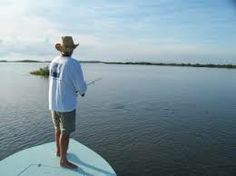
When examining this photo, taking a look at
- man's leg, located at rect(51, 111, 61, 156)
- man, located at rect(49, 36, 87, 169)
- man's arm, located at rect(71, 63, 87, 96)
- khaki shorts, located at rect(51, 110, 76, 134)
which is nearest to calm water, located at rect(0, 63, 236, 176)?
man's leg, located at rect(51, 111, 61, 156)

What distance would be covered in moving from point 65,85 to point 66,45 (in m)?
0.71

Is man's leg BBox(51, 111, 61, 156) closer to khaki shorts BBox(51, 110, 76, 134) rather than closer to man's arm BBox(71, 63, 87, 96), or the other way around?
khaki shorts BBox(51, 110, 76, 134)

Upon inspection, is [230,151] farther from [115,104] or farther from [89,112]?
[115,104]

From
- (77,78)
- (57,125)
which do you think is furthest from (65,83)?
(57,125)

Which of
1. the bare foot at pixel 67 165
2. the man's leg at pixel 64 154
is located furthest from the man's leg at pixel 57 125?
the bare foot at pixel 67 165

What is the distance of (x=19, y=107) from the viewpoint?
1980 cm

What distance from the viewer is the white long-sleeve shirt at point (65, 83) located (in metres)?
5.59

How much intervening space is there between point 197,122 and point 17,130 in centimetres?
858

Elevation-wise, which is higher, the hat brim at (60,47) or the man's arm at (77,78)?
the hat brim at (60,47)

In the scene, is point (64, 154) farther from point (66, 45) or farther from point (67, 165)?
point (66, 45)

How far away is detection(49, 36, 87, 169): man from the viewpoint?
5598mm

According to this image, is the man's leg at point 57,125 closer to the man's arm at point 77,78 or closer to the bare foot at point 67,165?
the bare foot at point 67,165

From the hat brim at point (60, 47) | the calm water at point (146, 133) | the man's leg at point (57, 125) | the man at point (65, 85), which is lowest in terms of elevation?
the calm water at point (146, 133)

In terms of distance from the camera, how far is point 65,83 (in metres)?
5.66
